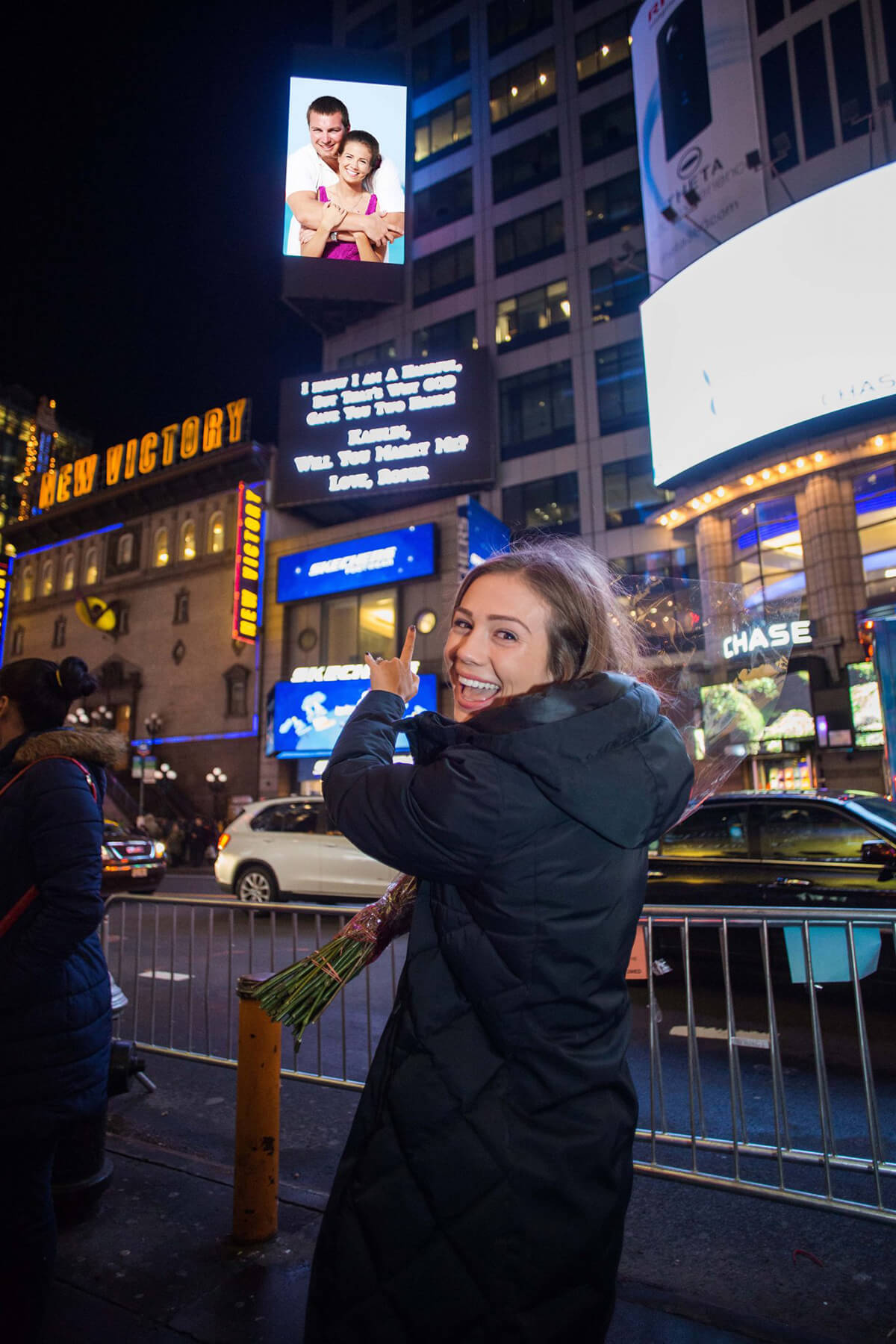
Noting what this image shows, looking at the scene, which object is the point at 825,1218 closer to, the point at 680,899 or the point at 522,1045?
the point at 522,1045

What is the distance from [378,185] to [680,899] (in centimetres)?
2319

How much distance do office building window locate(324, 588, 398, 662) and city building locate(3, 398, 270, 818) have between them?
318 centimetres

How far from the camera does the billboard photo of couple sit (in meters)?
22.7

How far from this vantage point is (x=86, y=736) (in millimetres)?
2979

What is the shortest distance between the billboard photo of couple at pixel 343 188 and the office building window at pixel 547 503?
9034 mm

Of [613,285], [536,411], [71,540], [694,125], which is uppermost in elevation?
[694,125]

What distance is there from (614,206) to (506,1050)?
110 feet

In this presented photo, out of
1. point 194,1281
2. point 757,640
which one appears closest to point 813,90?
point 757,640

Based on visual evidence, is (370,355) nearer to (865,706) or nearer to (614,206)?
(614,206)

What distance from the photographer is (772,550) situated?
20891 millimetres

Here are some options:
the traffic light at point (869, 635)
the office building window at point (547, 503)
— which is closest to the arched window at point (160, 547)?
the office building window at point (547, 503)

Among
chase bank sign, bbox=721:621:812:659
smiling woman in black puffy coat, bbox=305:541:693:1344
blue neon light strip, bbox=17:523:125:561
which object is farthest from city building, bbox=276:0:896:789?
blue neon light strip, bbox=17:523:125:561

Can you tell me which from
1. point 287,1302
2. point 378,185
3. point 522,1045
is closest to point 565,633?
point 522,1045

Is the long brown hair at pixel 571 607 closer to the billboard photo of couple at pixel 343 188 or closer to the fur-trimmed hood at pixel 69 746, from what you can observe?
the fur-trimmed hood at pixel 69 746
